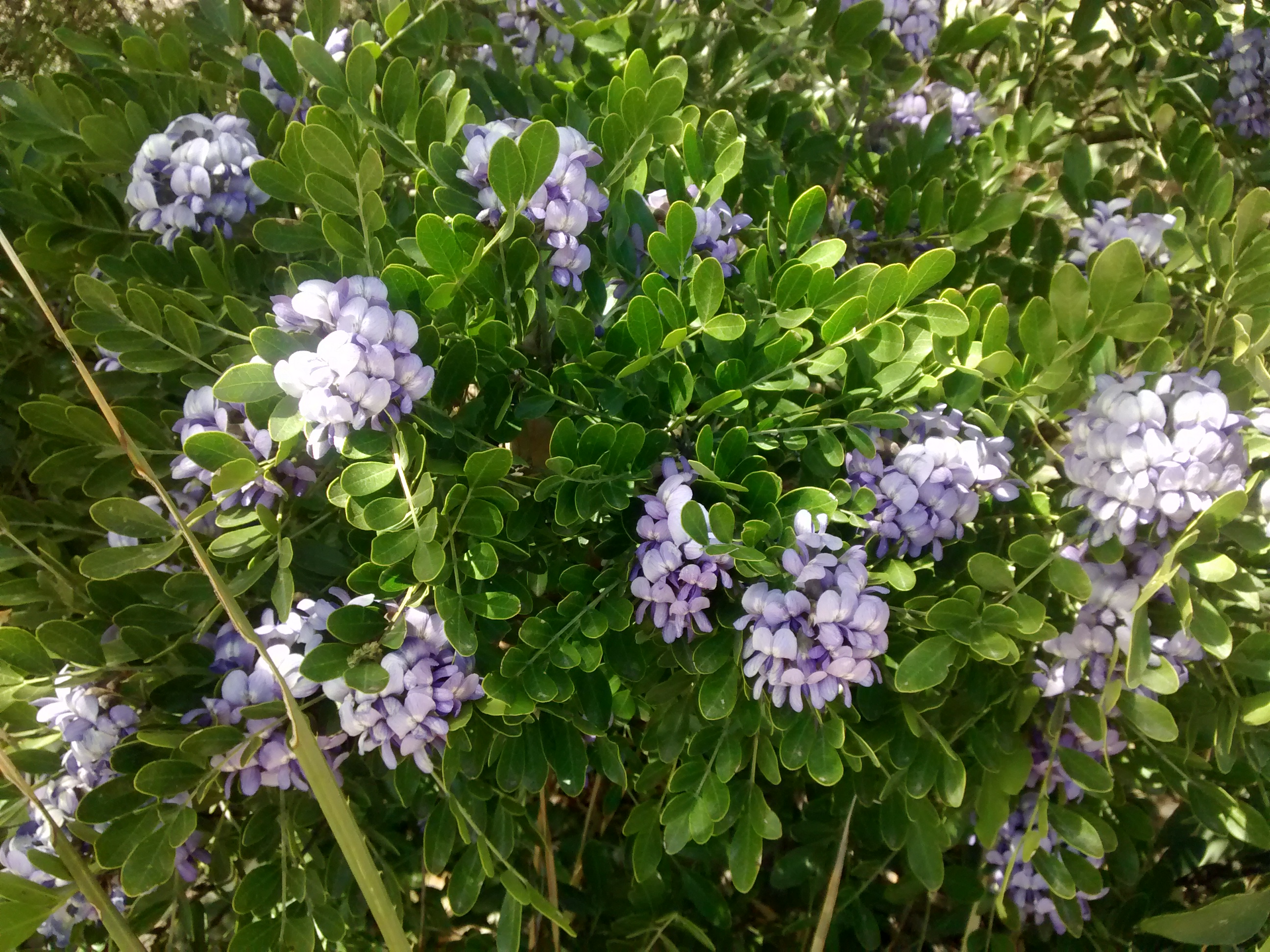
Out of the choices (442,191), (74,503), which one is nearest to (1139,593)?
(442,191)

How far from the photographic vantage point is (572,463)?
64cm

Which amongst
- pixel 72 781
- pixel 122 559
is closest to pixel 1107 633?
pixel 122 559

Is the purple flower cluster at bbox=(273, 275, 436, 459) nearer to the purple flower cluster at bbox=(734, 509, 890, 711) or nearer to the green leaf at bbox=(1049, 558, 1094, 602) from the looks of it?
the purple flower cluster at bbox=(734, 509, 890, 711)

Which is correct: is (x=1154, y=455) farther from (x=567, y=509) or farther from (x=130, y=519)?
(x=130, y=519)

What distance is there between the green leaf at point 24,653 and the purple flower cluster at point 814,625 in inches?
23.4

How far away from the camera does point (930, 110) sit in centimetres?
134

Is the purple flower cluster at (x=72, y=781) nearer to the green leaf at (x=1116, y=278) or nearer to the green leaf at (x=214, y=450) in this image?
the green leaf at (x=214, y=450)

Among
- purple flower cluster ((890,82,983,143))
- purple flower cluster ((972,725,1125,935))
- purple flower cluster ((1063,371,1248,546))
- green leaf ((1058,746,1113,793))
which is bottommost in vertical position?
purple flower cluster ((972,725,1125,935))

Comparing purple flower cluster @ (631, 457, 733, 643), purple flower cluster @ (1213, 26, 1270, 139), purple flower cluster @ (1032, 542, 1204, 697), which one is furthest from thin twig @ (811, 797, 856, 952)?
purple flower cluster @ (1213, 26, 1270, 139)

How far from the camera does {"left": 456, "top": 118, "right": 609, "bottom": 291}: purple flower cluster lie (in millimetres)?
676

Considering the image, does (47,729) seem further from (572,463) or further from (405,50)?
(405,50)

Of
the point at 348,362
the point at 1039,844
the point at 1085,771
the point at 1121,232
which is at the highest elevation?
the point at 348,362

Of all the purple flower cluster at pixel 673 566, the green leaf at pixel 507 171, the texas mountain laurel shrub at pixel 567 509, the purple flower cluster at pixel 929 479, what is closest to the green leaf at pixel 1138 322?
the texas mountain laurel shrub at pixel 567 509

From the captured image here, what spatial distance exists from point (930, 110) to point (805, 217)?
69cm
